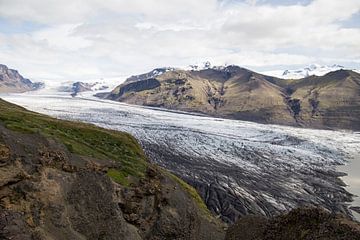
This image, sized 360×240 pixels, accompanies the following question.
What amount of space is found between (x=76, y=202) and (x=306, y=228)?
19757 millimetres

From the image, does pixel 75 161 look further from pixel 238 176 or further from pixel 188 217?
pixel 238 176

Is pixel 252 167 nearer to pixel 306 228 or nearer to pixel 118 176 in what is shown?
pixel 118 176

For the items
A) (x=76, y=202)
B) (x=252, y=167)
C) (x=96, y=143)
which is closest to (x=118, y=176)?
(x=76, y=202)

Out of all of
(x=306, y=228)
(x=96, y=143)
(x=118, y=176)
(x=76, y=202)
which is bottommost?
(x=118, y=176)

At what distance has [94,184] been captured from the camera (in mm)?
39188

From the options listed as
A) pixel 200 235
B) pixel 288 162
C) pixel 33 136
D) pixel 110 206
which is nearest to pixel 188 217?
pixel 200 235

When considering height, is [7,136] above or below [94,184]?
above

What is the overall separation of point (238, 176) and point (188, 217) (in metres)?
62.0

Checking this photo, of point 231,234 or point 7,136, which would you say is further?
point 231,234

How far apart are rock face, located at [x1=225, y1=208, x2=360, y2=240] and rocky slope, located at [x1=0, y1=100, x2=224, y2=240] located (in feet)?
31.0

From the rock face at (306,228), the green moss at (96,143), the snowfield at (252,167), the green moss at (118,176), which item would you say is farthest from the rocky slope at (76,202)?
Answer: the snowfield at (252,167)

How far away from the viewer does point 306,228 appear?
33062 millimetres

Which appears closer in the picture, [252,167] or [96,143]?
Answer: [96,143]

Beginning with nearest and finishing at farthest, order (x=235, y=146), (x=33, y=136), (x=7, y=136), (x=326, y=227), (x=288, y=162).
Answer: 1. (x=326, y=227)
2. (x=7, y=136)
3. (x=33, y=136)
4. (x=288, y=162)
5. (x=235, y=146)
